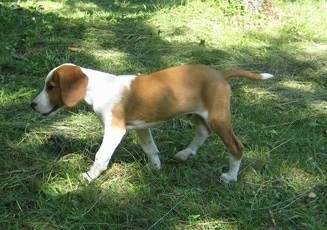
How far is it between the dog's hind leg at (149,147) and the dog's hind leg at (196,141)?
27 centimetres

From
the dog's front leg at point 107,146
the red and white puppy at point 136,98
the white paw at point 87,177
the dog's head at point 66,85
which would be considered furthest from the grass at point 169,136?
the dog's head at point 66,85

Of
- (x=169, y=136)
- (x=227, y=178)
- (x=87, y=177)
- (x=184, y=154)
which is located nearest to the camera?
(x=87, y=177)

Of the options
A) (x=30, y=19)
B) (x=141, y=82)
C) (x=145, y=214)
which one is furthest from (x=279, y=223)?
(x=30, y=19)

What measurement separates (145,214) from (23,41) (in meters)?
4.73

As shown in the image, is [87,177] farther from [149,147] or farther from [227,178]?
[227,178]

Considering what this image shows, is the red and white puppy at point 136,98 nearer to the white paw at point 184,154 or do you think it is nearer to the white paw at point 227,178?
the white paw at point 227,178

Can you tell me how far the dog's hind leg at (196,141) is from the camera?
4941mm

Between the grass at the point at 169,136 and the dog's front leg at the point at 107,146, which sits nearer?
the grass at the point at 169,136

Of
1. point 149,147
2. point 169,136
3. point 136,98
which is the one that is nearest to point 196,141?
point 149,147

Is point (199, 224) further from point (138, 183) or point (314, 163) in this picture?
point (314, 163)

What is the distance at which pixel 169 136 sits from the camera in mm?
5578

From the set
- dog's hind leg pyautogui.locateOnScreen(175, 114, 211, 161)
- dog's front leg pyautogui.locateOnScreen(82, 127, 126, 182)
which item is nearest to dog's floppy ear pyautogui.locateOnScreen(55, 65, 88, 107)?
dog's front leg pyautogui.locateOnScreen(82, 127, 126, 182)

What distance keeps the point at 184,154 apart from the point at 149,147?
1.23 ft

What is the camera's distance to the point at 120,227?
4.01 metres
